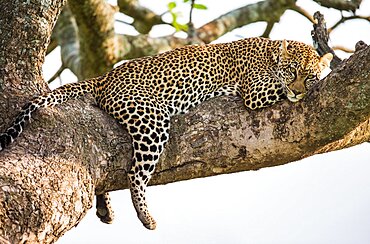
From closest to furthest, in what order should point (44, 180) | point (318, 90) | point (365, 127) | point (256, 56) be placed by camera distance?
point (44, 180) < point (318, 90) < point (365, 127) < point (256, 56)

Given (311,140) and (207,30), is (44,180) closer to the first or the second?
(311,140)

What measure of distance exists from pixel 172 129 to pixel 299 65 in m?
1.42

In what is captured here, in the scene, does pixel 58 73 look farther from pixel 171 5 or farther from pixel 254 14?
pixel 171 5

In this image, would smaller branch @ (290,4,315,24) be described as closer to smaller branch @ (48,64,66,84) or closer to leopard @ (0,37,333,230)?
leopard @ (0,37,333,230)

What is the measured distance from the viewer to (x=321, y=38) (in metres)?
7.73

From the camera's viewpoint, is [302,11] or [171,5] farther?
[302,11]

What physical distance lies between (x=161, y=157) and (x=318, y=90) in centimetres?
135

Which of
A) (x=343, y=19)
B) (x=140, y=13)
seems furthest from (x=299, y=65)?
(x=140, y=13)

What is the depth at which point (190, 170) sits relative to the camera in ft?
22.2

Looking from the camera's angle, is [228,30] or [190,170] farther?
[228,30]

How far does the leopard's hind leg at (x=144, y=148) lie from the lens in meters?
6.72

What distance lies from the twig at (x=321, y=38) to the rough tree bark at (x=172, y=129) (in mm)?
784

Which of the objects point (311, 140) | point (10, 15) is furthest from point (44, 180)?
point (311, 140)

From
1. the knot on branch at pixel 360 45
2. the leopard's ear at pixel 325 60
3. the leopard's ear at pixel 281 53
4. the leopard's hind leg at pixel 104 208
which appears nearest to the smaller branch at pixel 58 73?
the leopard's ear at pixel 281 53
